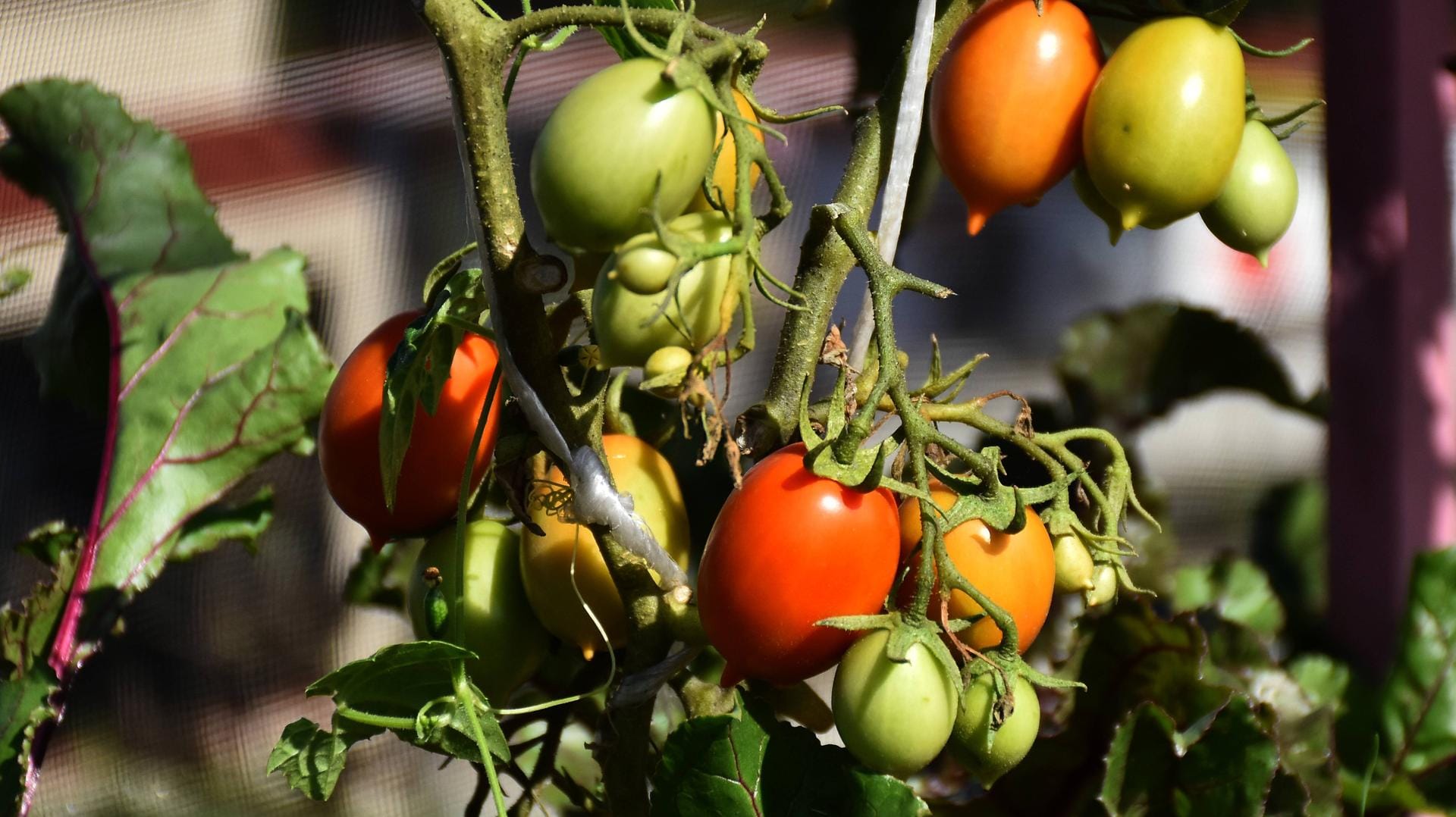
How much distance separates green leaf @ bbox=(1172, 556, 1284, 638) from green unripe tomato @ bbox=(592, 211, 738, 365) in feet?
1.63

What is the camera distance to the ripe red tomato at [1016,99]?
0.38 metres

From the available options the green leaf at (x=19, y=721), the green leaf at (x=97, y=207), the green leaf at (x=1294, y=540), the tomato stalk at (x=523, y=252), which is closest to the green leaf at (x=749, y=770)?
the tomato stalk at (x=523, y=252)

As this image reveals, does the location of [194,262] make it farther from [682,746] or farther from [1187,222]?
[1187,222]

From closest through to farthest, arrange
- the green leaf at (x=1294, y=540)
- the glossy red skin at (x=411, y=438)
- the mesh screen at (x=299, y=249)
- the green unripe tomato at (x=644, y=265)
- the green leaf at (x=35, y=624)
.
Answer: the green unripe tomato at (x=644, y=265), the glossy red skin at (x=411, y=438), the green leaf at (x=35, y=624), the mesh screen at (x=299, y=249), the green leaf at (x=1294, y=540)

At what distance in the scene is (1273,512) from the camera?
889mm

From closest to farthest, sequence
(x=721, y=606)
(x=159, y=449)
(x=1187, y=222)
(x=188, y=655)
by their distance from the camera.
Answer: (x=721, y=606) → (x=159, y=449) → (x=188, y=655) → (x=1187, y=222)

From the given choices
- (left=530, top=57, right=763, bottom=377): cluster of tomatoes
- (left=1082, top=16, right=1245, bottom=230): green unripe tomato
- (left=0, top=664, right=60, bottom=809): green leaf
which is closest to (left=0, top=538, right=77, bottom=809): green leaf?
(left=0, top=664, right=60, bottom=809): green leaf

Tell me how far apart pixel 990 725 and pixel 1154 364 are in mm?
449

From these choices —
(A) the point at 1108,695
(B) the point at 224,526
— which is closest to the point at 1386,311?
(A) the point at 1108,695

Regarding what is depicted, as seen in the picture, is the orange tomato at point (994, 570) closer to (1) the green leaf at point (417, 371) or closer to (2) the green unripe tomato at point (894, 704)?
(2) the green unripe tomato at point (894, 704)

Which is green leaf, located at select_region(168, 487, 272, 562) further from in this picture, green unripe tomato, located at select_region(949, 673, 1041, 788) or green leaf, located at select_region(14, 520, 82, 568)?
green unripe tomato, located at select_region(949, 673, 1041, 788)

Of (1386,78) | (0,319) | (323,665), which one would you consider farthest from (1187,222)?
(0,319)

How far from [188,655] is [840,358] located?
48cm

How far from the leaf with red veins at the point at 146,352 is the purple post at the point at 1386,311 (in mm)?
590
